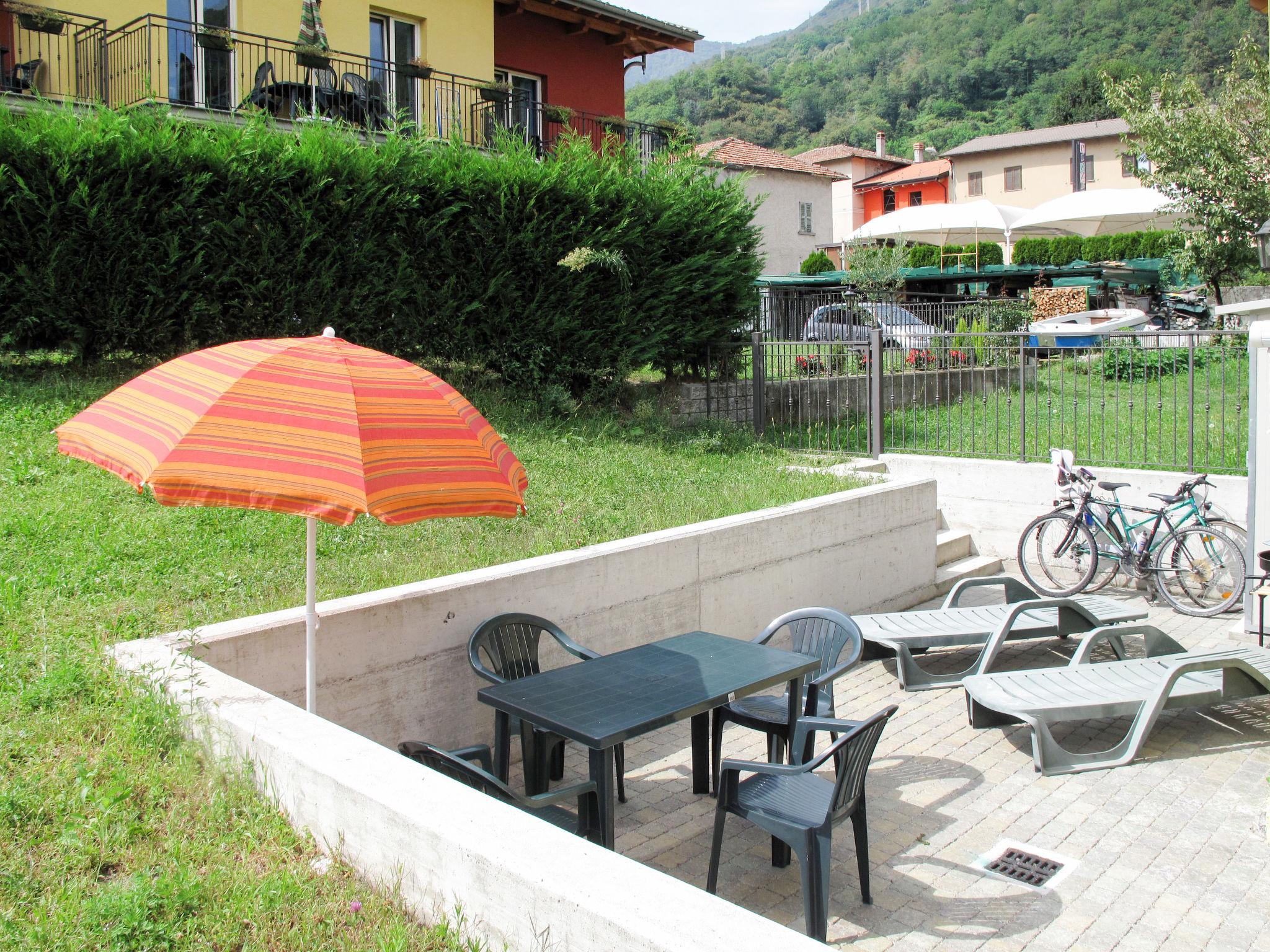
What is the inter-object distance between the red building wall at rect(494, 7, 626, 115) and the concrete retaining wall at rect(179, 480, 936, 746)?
1354 centimetres

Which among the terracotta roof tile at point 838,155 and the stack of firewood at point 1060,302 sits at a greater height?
the terracotta roof tile at point 838,155

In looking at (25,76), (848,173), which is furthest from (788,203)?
(25,76)

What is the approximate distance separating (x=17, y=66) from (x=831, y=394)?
11.5 meters

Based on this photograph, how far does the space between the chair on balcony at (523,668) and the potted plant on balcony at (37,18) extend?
11.8m

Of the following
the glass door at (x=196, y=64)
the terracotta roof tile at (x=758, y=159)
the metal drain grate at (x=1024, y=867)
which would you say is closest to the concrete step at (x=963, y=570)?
the metal drain grate at (x=1024, y=867)

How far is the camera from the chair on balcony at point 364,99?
50.3 feet

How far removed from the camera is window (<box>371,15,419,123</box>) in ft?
55.5

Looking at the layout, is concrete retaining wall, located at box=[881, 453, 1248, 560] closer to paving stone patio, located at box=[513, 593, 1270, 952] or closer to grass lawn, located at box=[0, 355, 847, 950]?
grass lawn, located at box=[0, 355, 847, 950]

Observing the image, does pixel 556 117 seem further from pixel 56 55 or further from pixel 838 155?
pixel 838 155

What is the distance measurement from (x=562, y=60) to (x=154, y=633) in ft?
58.6

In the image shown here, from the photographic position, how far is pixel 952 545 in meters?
10.4

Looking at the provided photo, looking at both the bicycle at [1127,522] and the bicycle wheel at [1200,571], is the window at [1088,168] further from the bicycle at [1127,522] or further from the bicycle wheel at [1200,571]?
the bicycle wheel at [1200,571]

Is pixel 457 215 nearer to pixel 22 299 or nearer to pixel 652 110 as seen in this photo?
pixel 22 299

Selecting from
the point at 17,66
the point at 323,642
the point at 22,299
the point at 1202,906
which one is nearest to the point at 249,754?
the point at 323,642
